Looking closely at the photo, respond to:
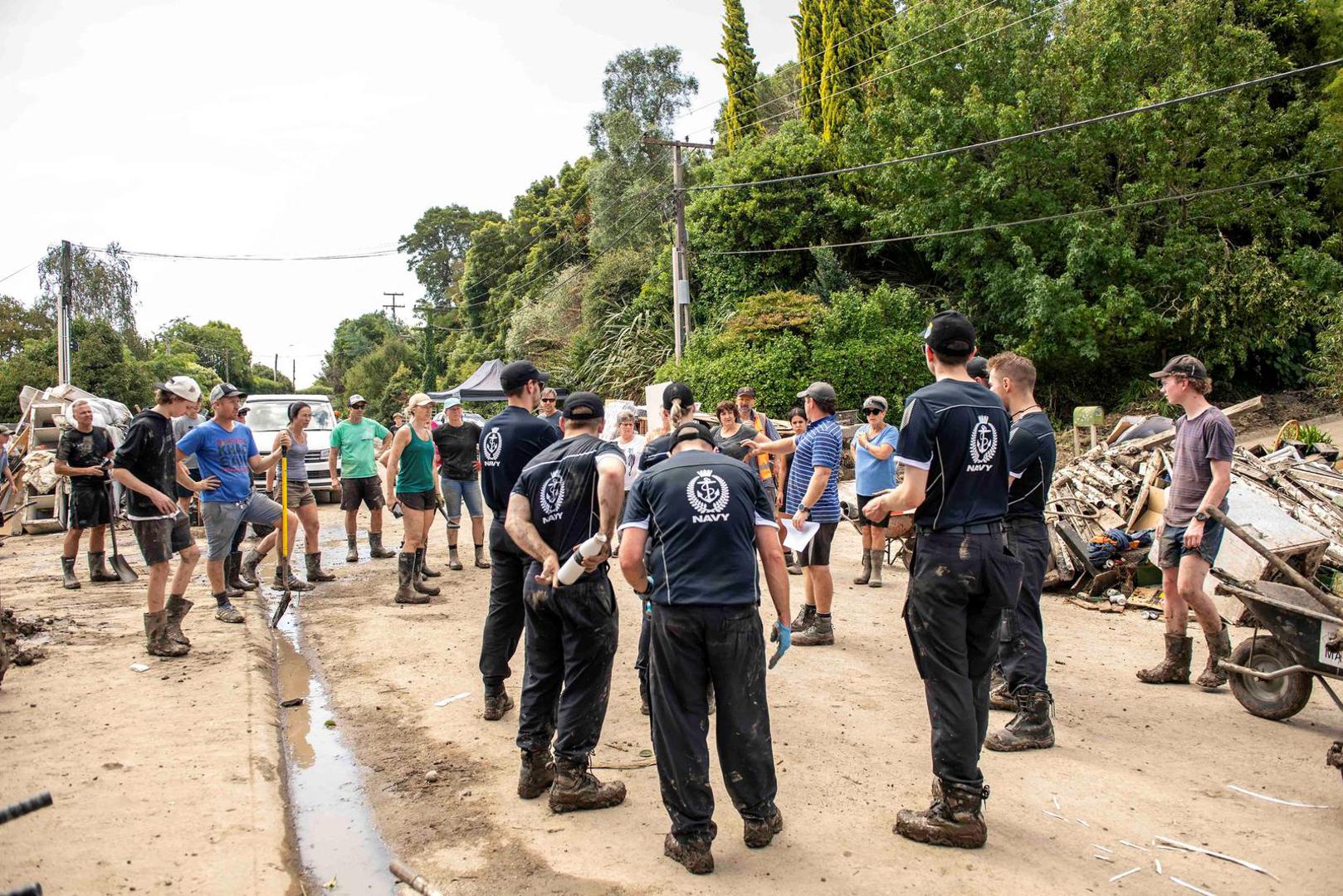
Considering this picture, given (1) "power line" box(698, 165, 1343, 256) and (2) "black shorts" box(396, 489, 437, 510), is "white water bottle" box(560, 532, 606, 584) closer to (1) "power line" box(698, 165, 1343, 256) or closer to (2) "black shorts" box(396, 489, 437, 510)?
(2) "black shorts" box(396, 489, 437, 510)

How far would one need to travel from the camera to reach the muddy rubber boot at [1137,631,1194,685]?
20.5 feet

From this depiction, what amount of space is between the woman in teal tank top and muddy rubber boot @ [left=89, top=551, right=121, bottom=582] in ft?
10.9

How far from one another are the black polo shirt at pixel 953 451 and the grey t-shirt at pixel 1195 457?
2.47m

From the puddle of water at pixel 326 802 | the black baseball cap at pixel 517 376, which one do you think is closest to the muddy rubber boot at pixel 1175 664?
the black baseball cap at pixel 517 376

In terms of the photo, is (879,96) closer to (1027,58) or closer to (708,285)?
(1027,58)

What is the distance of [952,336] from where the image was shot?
4242 mm

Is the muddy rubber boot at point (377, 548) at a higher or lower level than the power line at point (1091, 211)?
lower

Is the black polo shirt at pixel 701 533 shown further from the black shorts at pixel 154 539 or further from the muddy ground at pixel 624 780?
the black shorts at pixel 154 539

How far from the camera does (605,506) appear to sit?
4.45 m

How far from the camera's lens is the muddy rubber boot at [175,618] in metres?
7.11

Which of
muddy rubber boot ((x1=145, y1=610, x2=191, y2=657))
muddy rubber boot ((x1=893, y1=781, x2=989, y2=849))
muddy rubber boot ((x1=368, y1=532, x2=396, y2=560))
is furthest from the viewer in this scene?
muddy rubber boot ((x1=368, y1=532, x2=396, y2=560))

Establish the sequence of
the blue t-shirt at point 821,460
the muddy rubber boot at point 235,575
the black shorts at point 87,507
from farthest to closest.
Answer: the black shorts at point 87,507, the muddy rubber boot at point 235,575, the blue t-shirt at point 821,460

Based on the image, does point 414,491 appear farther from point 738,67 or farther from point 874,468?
point 738,67

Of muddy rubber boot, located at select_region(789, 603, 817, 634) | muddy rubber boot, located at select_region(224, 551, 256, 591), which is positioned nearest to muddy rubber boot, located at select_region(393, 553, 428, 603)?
muddy rubber boot, located at select_region(224, 551, 256, 591)
